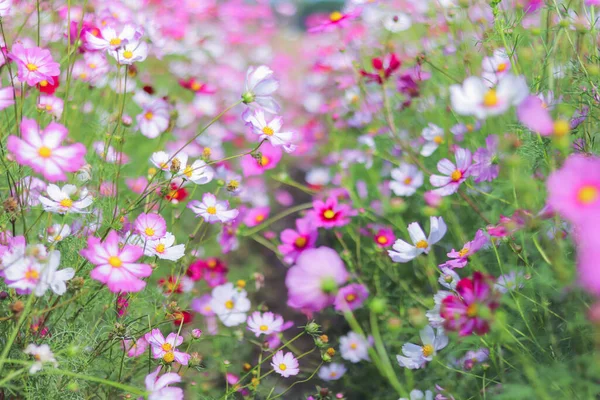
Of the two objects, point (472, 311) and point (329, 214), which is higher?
point (472, 311)

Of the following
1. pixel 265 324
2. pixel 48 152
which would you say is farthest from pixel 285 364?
pixel 48 152

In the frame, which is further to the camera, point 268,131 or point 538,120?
point 268,131

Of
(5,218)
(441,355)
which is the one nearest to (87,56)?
(5,218)

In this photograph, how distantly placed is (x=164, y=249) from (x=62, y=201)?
224 mm

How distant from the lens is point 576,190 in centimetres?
67

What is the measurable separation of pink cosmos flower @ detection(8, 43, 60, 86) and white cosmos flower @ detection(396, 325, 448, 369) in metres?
0.92

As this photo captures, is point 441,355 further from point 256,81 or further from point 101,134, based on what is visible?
point 101,134

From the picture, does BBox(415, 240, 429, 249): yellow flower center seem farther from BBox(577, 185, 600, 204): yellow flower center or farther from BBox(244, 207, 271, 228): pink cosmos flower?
BBox(244, 207, 271, 228): pink cosmos flower

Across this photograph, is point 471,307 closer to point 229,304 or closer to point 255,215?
point 229,304

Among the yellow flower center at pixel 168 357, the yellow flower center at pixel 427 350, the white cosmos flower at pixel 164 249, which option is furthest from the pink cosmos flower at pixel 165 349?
the yellow flower center at pixel 427 350

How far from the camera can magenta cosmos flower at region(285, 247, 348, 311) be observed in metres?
0.76

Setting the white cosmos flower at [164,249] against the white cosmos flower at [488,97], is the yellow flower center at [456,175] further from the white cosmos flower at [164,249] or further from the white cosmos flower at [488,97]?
the white cosmos flower at [164,249]

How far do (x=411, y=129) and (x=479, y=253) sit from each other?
0.85 meters

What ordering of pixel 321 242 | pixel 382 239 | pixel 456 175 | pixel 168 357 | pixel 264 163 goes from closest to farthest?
1. pixel 168 357
2. pixel 456 175
3. pixel 382 239
4. pixel 264 163
5. pixel 321 242
